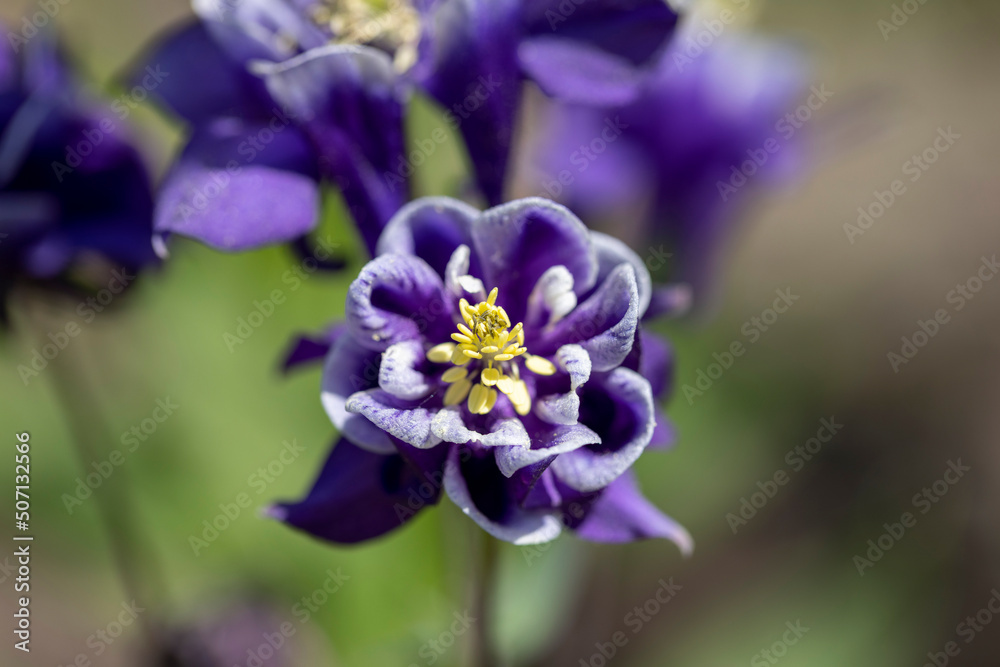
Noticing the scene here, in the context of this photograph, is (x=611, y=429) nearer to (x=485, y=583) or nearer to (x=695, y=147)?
(x=485, y=583)

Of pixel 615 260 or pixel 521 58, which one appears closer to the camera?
pixel 615 260

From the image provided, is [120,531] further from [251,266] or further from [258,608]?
[251,266]

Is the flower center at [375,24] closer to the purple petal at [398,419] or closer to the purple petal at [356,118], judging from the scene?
the purple petal at [356,118]

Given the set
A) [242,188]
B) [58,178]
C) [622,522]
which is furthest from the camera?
[58,178]

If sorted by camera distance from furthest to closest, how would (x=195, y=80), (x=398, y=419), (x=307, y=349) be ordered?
(x=195, y=80) < (x=307, y=349) < (x=398, y=419)

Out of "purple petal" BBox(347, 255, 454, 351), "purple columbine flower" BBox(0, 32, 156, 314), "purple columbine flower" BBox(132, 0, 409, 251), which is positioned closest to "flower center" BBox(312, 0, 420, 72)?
"purple columbine flower" BBox(132, 0, 409, 251)

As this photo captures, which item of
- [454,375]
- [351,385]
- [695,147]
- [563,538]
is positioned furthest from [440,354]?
[695,147]

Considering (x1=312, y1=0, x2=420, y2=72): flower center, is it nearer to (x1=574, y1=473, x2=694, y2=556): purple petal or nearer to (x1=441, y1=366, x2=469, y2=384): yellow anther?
(x1=441, y1=366, x2=469, y2=384): yellow anther
